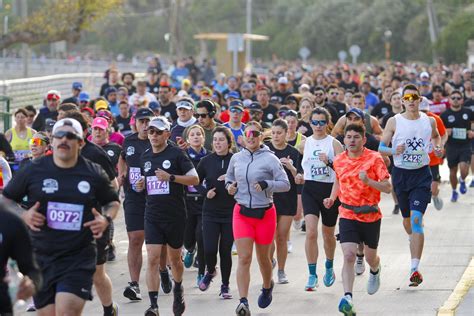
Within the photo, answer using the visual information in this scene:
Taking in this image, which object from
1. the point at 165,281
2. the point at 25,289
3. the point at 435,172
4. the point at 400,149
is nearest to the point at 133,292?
the point at 165,281

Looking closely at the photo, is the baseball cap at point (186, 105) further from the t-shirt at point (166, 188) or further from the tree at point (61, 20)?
the tree at point (61, 20)

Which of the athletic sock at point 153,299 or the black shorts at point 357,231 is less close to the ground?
the black shorts at point 357,231

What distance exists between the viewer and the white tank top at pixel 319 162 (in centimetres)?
1319

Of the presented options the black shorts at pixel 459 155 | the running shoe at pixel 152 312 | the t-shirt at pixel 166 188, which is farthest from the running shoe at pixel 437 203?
the running shoe at pixel 152 312

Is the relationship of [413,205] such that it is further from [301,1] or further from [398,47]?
[301,1]

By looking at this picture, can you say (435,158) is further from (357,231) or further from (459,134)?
(357,231)

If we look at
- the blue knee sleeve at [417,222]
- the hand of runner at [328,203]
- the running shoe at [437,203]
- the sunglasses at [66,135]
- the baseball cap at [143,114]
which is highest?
the sunglasses at [66,135]

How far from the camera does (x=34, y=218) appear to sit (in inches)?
343

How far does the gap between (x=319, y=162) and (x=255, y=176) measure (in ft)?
5.27

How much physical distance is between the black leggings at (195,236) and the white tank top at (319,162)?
1.30 metres

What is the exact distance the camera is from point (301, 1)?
9025 centimetres

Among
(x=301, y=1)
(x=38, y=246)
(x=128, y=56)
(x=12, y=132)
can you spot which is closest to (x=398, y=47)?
(x=301, y=1)

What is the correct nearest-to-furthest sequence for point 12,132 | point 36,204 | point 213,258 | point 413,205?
point 36,204 → point 213,258 → point 413,205 → point 12,132

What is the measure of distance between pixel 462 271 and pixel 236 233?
339 cm
